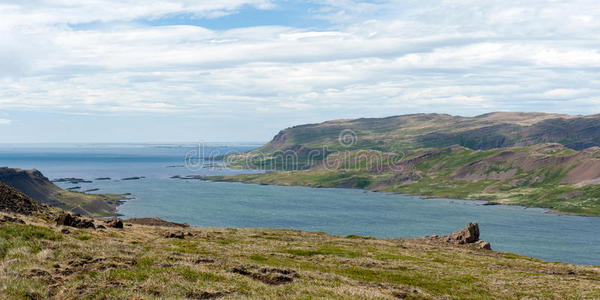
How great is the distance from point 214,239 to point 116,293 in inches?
1887

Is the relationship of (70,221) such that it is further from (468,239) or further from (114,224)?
(468,239)

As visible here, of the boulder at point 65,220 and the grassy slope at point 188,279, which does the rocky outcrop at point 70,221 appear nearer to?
the boulder at point 65,220

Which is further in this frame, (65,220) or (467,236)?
(467,236)

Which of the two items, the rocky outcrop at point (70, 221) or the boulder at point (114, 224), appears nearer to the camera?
the rocky outcrop at point (70, 221)

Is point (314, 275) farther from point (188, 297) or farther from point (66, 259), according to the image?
point (66, 259)

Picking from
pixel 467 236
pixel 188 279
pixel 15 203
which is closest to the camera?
pixel 188 279

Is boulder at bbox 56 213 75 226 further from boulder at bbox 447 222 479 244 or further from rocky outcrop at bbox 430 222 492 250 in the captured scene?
boulder at bbox 447 222 479 244

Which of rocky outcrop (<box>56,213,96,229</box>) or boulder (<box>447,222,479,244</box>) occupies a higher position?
rocky outcrop (<box>56,213,96,229</box>)

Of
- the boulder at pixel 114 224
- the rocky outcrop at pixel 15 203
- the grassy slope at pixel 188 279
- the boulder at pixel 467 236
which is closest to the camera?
the grassy slope at pixel 188 279

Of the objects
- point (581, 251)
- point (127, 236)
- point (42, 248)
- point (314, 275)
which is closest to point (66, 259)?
point (42, 248)

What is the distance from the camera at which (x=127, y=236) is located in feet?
187

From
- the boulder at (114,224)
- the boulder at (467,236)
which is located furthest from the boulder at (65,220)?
the boulder at (467,236)

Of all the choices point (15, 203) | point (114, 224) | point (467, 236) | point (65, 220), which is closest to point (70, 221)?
point (65, 220)

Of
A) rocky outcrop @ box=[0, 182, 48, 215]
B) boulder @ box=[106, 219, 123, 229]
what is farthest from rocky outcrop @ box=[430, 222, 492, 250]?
rocky outcrop @ box=[0, 182, 48, 215]
